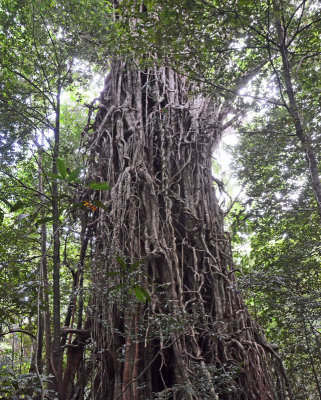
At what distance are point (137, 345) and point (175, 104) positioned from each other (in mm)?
3016

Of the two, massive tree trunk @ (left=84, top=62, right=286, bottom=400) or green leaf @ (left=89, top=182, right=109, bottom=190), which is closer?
green leaf @ (left=89, top=182, right=109, bottom=190)

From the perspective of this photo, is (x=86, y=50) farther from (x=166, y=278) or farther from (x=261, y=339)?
(x=261, y=339)

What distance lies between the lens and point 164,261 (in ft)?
10.8

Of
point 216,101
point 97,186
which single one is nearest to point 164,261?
point 216,101

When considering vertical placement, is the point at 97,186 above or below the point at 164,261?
below

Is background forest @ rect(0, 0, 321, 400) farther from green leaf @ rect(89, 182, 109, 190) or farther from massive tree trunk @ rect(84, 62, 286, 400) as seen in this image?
green leaf @ rect(89, 182, 109, 190)

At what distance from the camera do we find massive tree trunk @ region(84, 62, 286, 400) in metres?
2.64

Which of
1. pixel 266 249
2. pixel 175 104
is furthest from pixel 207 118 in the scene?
pixel 266 249

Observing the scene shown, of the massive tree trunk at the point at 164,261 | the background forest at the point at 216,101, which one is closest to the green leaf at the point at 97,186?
the massive tree trunk at the point at 164,261

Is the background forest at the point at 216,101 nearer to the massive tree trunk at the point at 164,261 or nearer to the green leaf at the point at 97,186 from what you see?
the massive tree trunk at the point at 164,261

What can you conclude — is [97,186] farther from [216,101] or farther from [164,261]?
[216,101]

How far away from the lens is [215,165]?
6312 millimetres

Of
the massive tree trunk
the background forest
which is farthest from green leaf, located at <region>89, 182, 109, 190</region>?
the background forest

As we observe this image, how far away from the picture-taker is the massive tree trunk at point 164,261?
8.66ft
